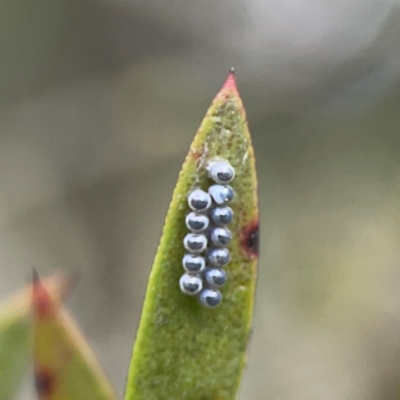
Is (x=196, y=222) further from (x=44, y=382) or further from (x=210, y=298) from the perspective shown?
(x=44, y=382)

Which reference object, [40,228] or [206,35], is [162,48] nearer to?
[206,35]

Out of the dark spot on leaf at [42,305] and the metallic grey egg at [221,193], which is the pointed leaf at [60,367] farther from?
the metallic grey egg at [221,193]

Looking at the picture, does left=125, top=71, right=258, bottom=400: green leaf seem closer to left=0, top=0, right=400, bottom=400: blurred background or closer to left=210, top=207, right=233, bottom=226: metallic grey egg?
left=210, top=207, right=233, bottom=226: metallic grey egg

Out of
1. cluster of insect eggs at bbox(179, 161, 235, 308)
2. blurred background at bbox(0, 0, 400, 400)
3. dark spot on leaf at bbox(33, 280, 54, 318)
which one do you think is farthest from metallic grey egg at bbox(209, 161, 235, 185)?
blurred background at bbox(0, 0, 400, 400)

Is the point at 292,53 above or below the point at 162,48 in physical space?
below

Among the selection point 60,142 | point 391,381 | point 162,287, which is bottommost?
point 391,381

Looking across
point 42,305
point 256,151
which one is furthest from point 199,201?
point 256,151

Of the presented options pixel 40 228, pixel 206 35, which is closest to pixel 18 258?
pixel 40 228

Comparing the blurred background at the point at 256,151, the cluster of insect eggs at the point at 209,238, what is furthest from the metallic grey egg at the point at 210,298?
the blurred background at the point at 256,151
